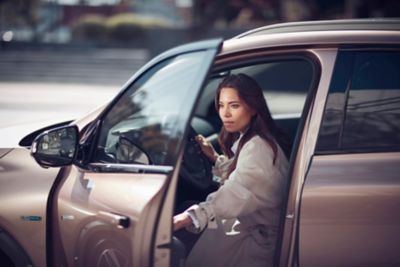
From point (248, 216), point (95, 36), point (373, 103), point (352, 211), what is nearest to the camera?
point (352, 211)

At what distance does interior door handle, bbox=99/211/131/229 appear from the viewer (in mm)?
2768

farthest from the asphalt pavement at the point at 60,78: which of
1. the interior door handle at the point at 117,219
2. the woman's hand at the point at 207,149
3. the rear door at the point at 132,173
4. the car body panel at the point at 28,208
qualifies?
the interior door handle at the point at 117,219

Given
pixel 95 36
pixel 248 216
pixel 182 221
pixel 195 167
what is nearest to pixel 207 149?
pixel 195 167

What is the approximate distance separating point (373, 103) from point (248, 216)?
808mm

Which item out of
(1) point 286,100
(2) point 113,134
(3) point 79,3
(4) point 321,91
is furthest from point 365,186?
(3) point 79,3

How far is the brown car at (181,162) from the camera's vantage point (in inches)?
108

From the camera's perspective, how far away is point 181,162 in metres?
3.01

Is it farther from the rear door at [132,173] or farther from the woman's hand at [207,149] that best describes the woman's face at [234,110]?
the woman's hand at [207,149]

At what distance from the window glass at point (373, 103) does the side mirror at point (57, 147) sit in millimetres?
1235

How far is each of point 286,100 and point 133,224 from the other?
693 inches

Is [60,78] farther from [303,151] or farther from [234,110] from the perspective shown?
[303,151]

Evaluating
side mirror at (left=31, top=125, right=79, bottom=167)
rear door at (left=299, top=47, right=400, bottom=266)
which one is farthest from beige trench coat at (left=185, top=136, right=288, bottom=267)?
side mirror at (left=31, top=125, right=79, bottom=167)

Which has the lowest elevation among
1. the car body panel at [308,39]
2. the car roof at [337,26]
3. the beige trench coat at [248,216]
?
the beige trench coat at [248,216]

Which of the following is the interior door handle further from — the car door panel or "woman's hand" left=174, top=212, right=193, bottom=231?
"woman's hand" left=174, top=212, right=193, bottom=231
